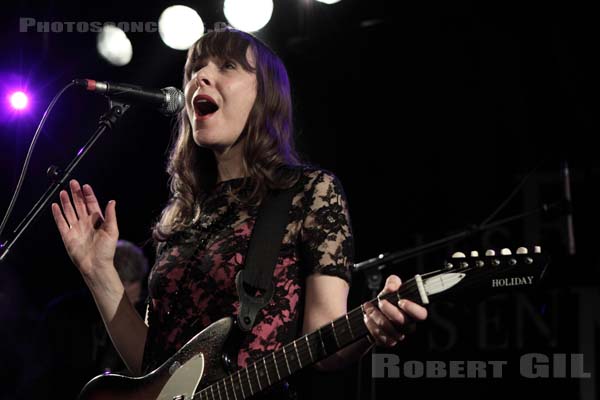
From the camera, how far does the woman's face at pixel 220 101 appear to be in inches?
101

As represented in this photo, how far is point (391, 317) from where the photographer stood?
189 cm

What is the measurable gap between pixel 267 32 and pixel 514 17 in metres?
1.71

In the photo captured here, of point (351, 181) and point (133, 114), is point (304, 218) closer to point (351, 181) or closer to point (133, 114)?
point (351, 181)

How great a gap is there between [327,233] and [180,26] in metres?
2.94

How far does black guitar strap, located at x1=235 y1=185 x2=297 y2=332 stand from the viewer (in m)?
2.13

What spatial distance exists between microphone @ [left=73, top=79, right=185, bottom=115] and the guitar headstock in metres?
1.14

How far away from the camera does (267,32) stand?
5215 mm

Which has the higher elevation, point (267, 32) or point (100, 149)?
point (267, 32)

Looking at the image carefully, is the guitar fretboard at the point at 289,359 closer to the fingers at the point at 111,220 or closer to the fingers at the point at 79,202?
the fingers at the point at 111,220

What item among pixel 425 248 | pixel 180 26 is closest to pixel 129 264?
pixel 180 26

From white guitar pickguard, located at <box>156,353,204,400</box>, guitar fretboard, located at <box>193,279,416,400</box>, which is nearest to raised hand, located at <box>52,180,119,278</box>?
white guitar pickguard, located at <box>156,353,204,400</box>

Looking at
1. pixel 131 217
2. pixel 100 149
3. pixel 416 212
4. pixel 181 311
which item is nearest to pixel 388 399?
pixel 416 212

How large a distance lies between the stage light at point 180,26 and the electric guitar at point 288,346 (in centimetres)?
288

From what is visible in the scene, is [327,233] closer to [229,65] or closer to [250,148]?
[250,148]
